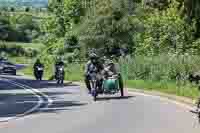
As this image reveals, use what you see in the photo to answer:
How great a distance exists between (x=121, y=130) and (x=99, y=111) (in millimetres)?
5619

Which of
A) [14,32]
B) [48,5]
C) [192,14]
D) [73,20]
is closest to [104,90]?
[192,14]

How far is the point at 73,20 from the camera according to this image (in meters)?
68.5

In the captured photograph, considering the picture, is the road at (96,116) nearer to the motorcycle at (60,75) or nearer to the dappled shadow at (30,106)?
the dappled shadow at (30,106)

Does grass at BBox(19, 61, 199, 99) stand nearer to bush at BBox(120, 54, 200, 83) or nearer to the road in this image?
bush at BBox(120, 54, 200, 83)

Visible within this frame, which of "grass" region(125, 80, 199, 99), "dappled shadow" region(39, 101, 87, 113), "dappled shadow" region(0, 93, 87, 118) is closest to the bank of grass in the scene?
"grass" region(125, 80, 199, 99)

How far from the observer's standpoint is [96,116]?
817 inches

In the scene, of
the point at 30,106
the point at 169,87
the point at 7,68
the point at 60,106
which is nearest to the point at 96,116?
the point at 60,106

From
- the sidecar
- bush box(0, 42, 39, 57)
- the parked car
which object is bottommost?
bush box(0, 42, 39, 57)

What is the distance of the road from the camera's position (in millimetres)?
17328

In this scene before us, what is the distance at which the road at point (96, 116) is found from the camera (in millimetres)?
17328

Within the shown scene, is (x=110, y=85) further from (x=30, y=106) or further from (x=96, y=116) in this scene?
(x=96, y=116)

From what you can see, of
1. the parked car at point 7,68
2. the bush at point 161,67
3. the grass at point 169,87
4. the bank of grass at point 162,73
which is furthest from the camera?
the parked car at point 7,68

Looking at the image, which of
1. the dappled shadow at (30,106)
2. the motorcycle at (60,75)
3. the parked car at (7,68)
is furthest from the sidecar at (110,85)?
the parked car at (7,68)

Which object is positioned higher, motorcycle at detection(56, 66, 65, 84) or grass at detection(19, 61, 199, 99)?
grass at detection(19, 61, 199, 99)
